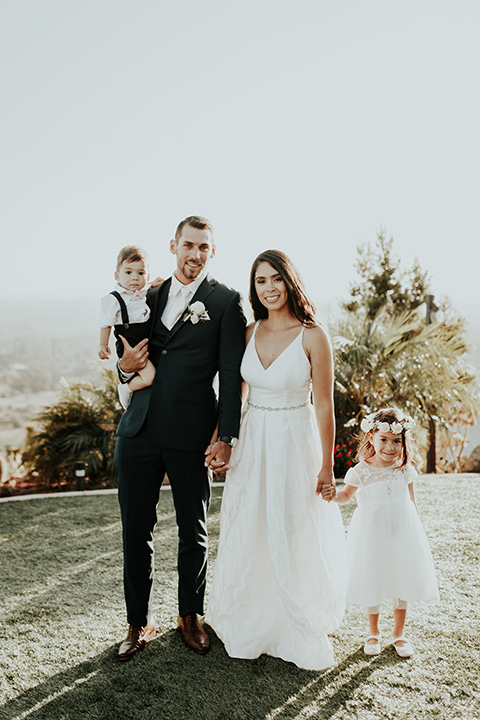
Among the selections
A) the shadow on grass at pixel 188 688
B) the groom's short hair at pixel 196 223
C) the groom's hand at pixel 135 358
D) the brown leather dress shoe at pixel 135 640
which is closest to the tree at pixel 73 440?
the brown leather dress shoe at pixel 135 640

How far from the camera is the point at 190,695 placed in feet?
9.09

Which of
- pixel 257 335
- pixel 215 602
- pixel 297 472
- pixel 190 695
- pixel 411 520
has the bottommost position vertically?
pixel 190 695

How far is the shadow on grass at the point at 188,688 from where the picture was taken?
265 centimetres

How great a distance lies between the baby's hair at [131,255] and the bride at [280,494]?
622mm

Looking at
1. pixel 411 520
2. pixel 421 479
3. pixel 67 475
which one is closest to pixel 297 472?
pixel 411 520

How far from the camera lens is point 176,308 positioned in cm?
318

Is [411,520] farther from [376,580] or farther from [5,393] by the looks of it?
[5,393]

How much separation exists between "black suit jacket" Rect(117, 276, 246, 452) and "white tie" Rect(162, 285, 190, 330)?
4 cm

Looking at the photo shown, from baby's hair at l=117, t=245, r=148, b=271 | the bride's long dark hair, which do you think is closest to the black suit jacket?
the bride's long dark hair

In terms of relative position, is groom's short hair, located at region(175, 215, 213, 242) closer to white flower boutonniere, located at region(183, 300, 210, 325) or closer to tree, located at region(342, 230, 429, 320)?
white flower boutonniere, located at region(183, 300, 210, 325)

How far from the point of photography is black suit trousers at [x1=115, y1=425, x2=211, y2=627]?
3.16 metres

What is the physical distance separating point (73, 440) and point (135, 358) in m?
5.64

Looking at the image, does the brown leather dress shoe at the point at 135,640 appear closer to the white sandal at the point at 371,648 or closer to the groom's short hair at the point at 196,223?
the white sandal at the point at 371,648

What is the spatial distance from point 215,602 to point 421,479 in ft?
16.8
